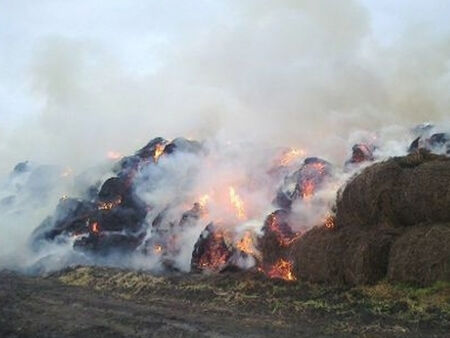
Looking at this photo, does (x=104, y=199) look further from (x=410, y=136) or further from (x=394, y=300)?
(x=394, y=300)

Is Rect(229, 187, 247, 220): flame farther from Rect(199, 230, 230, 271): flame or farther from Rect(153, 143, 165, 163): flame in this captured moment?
Rect(153, 143, 165, 163): flame

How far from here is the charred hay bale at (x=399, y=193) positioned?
20.0m

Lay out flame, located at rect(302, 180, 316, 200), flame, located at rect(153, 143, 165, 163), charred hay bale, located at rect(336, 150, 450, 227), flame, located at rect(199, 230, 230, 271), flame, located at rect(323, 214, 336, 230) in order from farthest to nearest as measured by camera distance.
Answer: flame, located at rect(153, 143, 165, 163) → flame, located at rect(199, 230, 230, 271) → flame, located at rect(302, 180, 316, 200) → flame, located at rect(323, 214, 336, 230) → charred hay bale, located at rect(336, 150, 450, 227)

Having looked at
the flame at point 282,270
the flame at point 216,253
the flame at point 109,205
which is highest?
the flame at point 109,205

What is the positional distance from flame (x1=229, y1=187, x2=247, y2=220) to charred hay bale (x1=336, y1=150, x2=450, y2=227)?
1191cm

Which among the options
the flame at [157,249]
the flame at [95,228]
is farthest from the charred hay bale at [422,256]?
the flame at [95,228]

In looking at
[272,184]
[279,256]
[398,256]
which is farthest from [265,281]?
[272,184]

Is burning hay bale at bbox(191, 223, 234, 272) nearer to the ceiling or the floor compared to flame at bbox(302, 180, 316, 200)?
nearer to the floor

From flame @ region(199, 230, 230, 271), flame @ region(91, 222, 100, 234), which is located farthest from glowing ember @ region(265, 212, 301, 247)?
flame @ region(91, 222, 100, 234)

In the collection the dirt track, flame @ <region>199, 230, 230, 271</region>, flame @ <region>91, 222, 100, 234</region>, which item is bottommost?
the dirt track

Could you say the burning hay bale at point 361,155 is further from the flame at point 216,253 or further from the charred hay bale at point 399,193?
the charred hay bale at point 399,193

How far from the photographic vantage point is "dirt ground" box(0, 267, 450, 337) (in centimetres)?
1609

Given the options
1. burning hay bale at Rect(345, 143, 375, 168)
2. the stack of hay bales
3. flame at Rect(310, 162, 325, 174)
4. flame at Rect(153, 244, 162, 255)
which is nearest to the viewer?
the stack of hay bales

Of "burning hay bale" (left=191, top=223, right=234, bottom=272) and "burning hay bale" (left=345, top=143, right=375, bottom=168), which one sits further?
"burning hay bale" (left=345, top=143, right=375, bottom=168)
